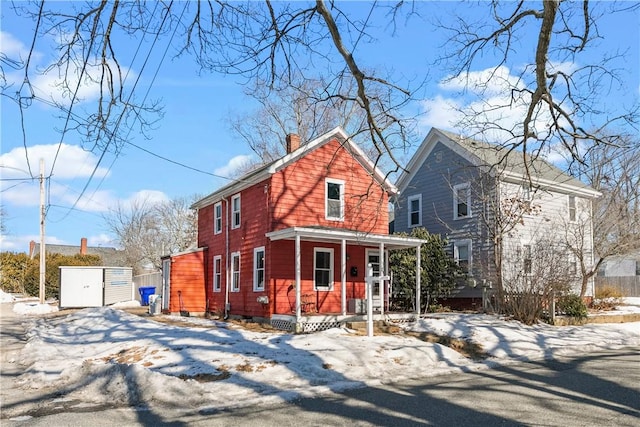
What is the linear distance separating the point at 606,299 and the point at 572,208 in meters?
4.60

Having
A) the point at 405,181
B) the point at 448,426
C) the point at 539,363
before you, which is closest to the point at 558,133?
the point at 448,426

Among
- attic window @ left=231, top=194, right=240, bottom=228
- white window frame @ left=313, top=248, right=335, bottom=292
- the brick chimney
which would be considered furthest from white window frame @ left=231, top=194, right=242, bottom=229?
white window frame @ left=313, top=248, right=335, bottom=292

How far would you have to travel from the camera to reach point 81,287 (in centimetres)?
2983

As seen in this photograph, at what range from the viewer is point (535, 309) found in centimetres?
1695

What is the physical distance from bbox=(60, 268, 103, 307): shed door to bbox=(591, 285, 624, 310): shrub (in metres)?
24.6

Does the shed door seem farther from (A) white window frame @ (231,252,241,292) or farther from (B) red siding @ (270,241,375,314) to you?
(B) red siding @ (270,241,375,314)

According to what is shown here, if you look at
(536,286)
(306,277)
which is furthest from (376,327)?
(536,286)

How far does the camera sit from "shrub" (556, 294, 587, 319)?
18.4 metres

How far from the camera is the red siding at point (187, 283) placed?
22.9 metres

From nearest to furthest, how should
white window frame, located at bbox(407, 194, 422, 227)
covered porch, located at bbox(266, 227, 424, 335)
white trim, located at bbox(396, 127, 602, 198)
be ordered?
covered porch, located at bbox(266, 227, 424, 335) → white trim, located at bbox(396, 127, 602, 198) → white window frame, located at bbox(407, 194, 422, 227)

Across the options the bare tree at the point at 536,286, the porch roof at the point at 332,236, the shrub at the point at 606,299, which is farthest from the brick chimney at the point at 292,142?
the shrub at the point at 606,299

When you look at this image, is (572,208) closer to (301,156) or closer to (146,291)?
(301,156)

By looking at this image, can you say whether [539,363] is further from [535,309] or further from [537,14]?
[537,14]

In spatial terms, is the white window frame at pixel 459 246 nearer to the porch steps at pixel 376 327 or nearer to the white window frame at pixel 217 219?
the porch steps at pixel 376 327
